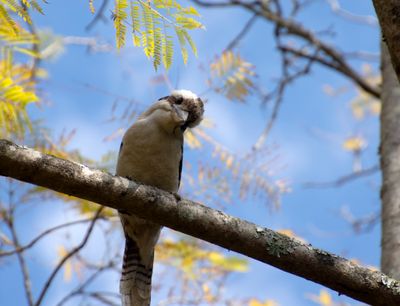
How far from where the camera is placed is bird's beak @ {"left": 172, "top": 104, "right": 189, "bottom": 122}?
4.29 metres

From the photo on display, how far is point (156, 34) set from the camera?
2855 mm

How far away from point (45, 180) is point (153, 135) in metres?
1.54

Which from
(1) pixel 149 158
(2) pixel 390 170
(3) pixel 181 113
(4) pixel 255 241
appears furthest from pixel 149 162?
(2) pixel 390 170

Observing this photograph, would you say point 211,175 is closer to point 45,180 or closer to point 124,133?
point 124,133

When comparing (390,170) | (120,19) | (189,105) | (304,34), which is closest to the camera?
(120,19)

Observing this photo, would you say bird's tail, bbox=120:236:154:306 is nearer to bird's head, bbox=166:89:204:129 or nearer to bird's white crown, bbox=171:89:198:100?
bird's head, bbox=166:89:204:129

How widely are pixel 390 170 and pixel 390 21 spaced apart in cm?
186

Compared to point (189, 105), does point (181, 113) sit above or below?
below

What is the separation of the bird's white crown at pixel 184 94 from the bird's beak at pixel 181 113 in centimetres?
12

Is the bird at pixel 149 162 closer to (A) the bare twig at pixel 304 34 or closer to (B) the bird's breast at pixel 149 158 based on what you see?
(B) the bird's breast at pixel 149 158

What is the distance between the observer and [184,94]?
453 cm

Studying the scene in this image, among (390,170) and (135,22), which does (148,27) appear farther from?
(390,170)

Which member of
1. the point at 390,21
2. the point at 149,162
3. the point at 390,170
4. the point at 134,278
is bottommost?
the point at 134,278

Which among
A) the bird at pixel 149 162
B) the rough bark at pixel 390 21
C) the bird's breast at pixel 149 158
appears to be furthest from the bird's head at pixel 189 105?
the rough bark at pixel 390 21
